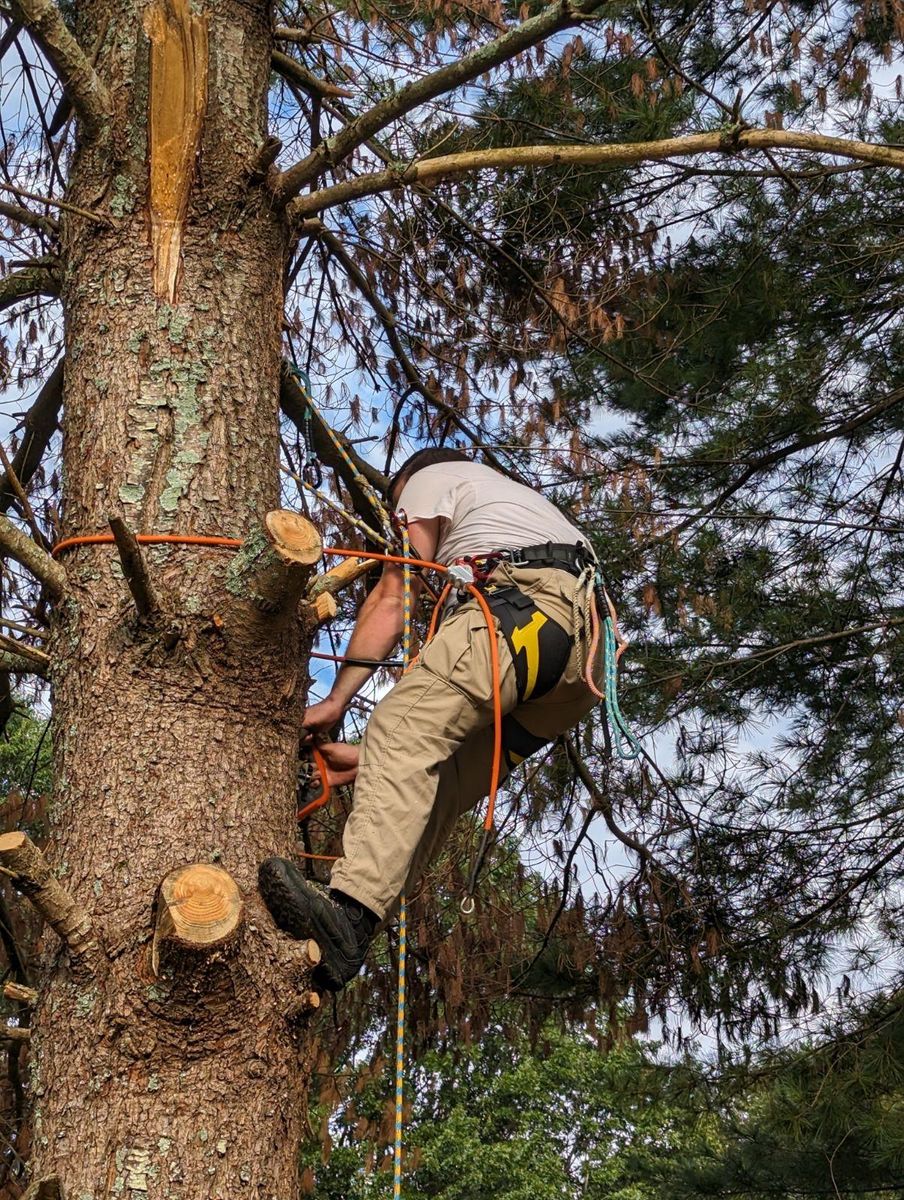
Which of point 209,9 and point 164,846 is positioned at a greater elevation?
point 209,9

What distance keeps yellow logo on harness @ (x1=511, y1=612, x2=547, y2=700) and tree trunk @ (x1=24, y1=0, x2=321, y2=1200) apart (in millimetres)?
531

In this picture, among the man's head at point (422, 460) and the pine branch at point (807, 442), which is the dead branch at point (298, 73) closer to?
the man's head at point (422, 460)

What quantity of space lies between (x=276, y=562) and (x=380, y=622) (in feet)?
2.85

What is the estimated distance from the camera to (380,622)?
311 cm

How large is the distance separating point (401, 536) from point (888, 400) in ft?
9.71

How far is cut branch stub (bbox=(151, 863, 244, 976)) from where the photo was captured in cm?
202

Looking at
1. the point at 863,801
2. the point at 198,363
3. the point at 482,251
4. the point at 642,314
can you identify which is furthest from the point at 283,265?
the point at 863,801

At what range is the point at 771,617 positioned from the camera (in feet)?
17.9

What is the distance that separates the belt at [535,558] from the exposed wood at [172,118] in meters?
0.88

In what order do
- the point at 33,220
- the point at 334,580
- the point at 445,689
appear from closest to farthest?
the point at 334,580 → the point at 445,689 → the point at 33,220

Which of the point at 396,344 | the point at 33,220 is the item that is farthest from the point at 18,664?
the point at 396,344

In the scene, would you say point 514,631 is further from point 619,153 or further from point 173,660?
point 619,153

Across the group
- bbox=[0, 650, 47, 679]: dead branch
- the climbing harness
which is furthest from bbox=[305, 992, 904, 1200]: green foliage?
bbox=[0, 650, 47, 679]: dead branch

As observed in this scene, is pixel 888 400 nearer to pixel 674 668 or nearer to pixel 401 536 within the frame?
pixel 674 668
